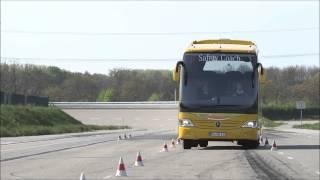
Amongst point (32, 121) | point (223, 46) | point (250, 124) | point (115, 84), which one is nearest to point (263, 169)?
point (250, 124)

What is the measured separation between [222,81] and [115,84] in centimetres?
4177

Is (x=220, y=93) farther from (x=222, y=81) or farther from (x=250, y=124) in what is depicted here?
(x=250, y=124)

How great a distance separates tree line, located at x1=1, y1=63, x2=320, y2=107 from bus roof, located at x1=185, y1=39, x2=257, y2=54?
9.32m

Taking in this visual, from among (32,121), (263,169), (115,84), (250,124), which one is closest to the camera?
(250,124)

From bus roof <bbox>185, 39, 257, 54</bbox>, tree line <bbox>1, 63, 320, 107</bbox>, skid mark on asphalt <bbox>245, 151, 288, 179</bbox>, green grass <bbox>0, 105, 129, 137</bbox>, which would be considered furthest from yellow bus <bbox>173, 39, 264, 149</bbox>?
green grass <bbox>0, 105, 129, 137</bbox>

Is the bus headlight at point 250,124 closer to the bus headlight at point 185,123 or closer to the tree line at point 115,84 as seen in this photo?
the bus headlight at point 185,123

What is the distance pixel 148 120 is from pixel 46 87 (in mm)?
53892

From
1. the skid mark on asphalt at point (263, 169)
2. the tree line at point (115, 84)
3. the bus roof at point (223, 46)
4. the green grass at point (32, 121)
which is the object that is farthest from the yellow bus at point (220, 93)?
the green grass at point (32, 121)

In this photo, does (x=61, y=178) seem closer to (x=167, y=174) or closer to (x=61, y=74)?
(x=167, y=174)

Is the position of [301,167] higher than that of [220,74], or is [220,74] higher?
[220,74]

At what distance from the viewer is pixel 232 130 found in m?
11.7

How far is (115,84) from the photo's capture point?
53.2 meters

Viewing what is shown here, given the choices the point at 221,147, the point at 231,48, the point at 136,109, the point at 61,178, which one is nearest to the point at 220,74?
the point at 231,48

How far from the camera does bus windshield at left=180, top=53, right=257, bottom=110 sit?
1166cm
